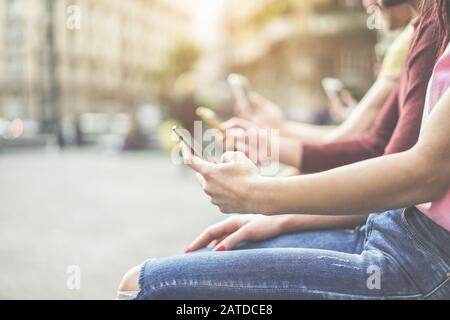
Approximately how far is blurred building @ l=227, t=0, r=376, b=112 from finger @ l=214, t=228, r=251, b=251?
24.8 meters

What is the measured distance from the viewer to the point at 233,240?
1508 millimetres

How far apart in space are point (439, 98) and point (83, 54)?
48.9 m

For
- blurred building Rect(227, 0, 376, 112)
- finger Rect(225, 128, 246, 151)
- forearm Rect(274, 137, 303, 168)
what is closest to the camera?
finger Rect(225, 128, 246, 151)

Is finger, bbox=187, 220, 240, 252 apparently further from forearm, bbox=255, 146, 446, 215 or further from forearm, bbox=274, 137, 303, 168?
forearm, bbox=255, 146, 446, 215

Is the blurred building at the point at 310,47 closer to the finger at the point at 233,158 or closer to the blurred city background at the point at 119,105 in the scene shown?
the blurred city background at the point at 119,105

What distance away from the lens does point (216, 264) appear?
124cm

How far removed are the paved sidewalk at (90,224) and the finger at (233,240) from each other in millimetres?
2344

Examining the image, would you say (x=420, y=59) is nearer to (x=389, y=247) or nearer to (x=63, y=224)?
(x=389, y=247)

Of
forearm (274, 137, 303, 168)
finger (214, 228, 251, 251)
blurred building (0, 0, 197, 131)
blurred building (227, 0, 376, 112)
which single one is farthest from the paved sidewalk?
blurred building (0, 0, 197, 131)

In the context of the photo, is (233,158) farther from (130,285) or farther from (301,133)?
(301,133)

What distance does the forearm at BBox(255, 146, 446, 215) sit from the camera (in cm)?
113

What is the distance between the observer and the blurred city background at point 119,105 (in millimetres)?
5348

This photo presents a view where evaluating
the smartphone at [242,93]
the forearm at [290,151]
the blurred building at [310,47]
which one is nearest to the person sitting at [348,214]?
the forearm at [290,151]

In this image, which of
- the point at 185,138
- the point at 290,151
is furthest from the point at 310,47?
the point at 185,138
